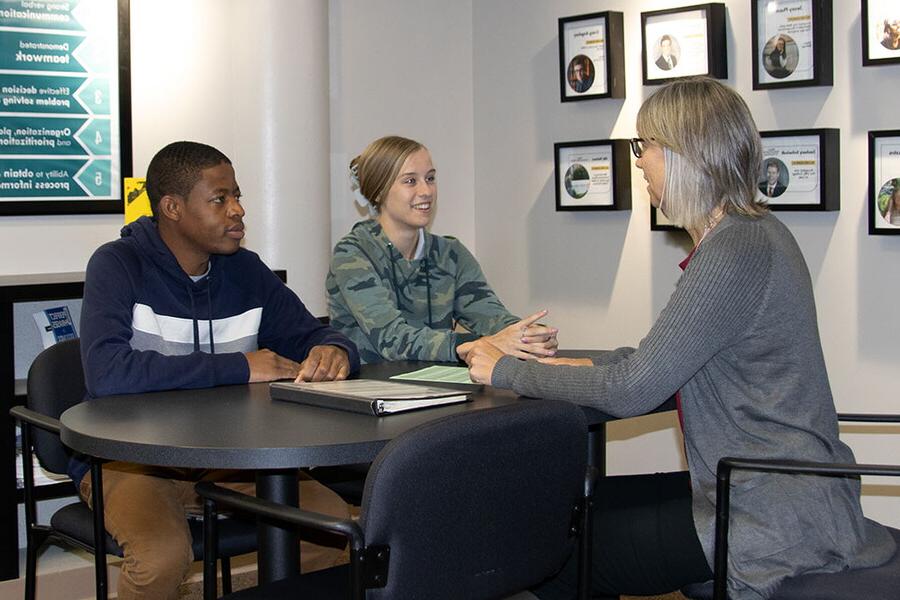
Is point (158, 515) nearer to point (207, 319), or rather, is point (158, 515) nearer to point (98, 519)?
point (98, 519)

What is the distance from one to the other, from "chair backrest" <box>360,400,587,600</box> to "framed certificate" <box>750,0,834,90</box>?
2.28 m

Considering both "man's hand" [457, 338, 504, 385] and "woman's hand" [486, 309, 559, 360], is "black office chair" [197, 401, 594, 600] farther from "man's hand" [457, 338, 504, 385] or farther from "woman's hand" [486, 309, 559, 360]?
"woman's hand" [486, 309, 559, 360]

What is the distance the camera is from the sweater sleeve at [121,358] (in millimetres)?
2664

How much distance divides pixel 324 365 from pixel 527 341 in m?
0.54

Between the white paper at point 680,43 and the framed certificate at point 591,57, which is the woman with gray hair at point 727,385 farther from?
the framed certificate at point 591,57

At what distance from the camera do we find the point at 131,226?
121 inches

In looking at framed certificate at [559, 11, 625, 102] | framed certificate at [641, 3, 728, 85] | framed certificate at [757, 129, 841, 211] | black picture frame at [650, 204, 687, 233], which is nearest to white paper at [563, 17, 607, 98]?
framed certificate at [559, 11, 625, 102]

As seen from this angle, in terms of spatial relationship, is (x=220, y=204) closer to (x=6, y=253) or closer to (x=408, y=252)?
(x=408, y=252)

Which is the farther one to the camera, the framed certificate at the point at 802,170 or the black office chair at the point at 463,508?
the framed certificate at the point at 802,170

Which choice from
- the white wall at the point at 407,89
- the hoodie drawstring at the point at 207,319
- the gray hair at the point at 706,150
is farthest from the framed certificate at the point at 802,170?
the hoodie drawstring at the point at 207,319

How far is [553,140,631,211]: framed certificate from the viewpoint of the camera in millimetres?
4711

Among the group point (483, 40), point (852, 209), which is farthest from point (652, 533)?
point (483, 40)

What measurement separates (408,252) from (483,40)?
2041 millimetres

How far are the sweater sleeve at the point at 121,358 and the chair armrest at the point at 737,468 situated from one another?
117 cm
